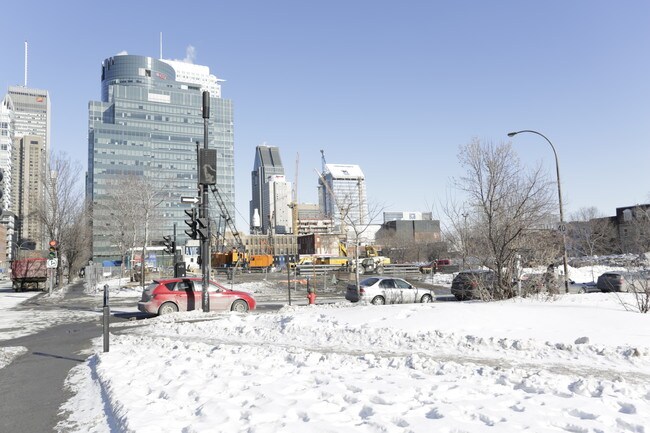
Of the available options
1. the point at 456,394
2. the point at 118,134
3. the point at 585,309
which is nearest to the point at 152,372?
the point at 456,394

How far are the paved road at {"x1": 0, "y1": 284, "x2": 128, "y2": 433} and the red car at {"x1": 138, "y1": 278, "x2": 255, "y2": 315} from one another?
9.25 ft

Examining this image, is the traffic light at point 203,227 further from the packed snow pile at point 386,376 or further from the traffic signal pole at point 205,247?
the packed snow pile at point 386,376

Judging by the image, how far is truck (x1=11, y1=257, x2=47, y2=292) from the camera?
38188mm

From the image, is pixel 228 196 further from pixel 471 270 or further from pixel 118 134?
pixel 471 270

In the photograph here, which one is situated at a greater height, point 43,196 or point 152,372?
point 43,196

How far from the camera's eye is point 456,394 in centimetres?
623

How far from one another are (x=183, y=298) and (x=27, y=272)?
86.8ft

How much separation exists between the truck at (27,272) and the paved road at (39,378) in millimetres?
26722

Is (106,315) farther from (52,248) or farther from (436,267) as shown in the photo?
(436,267)

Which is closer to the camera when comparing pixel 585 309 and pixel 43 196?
pixel 585 309

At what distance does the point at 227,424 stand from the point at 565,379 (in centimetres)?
474

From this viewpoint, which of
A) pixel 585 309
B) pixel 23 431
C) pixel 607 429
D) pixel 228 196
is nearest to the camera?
pixel 607 429

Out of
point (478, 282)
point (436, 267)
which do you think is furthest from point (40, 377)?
point (436, 267)

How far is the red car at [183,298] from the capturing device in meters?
18.5
